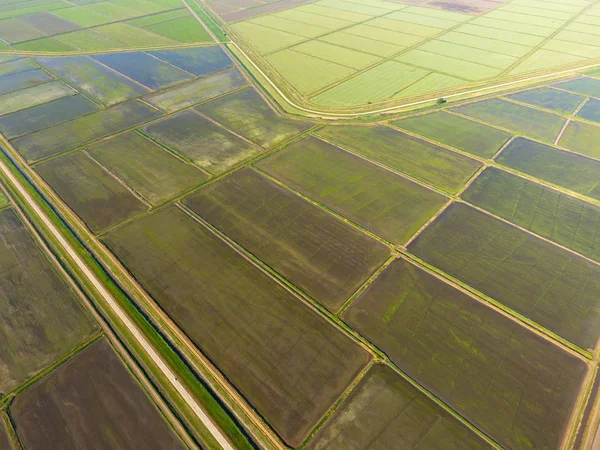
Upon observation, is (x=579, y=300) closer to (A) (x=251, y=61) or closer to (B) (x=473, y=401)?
(B) (x=473, y=401)

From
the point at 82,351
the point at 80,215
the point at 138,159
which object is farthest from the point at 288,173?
the point at 82,351

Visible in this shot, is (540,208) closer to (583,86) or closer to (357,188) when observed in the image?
(357,188)

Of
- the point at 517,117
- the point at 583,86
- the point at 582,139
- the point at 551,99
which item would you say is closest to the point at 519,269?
the point at 582,139

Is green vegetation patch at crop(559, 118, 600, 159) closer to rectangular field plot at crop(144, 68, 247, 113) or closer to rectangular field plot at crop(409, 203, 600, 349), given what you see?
rectangular field plot at crop(409, 203, 600, 349)

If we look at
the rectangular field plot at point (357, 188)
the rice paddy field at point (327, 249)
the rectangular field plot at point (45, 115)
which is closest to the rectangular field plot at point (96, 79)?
the rice paddy field at point (327, 249)

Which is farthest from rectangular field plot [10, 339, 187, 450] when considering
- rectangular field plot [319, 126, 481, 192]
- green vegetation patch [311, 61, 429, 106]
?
green vegetation patch [311, 61, 429, 106]

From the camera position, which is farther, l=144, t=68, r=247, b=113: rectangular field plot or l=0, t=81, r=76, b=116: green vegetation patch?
l=144, t=68, r=247, b=113: rectangular field plot
